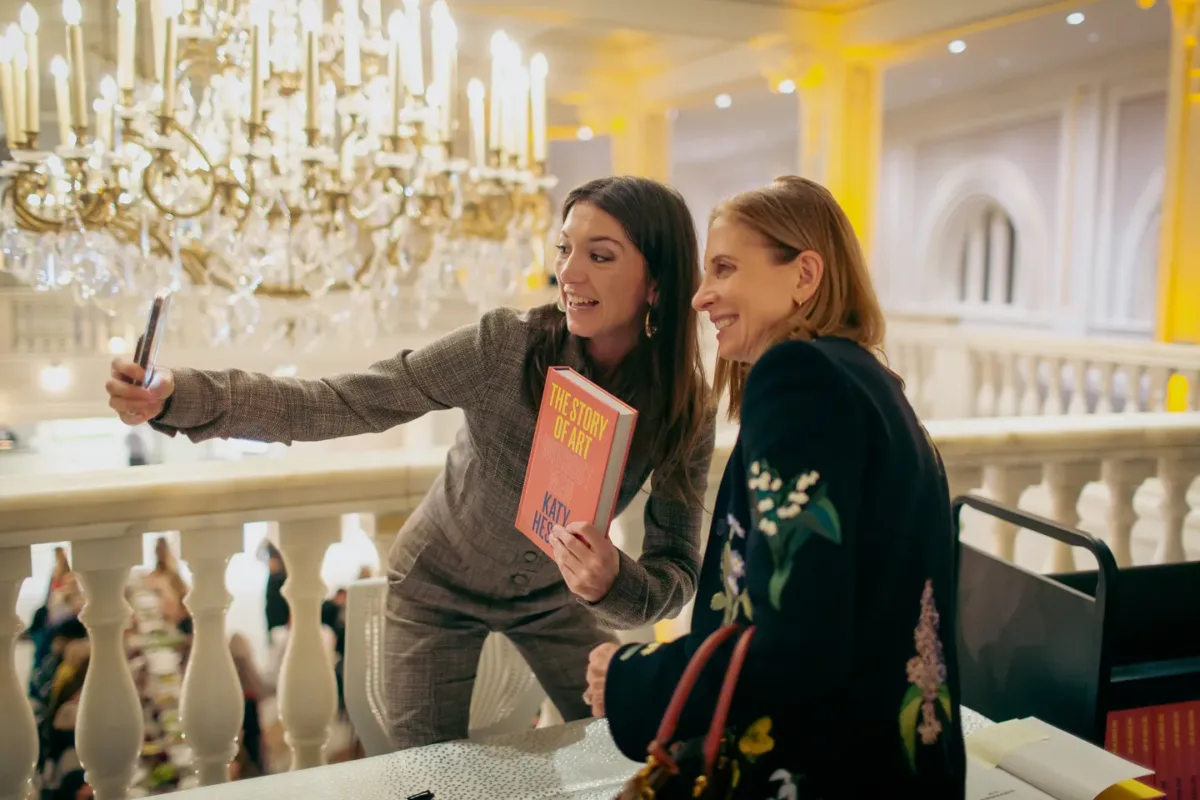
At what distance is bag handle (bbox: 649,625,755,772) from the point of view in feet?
3.12

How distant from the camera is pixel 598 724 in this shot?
1.51 meters

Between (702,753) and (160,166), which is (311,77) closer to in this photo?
(160,166)

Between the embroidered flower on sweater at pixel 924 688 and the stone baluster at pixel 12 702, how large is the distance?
1.42m

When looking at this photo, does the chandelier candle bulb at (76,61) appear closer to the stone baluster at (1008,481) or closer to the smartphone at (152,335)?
the smartphone at (152,335)

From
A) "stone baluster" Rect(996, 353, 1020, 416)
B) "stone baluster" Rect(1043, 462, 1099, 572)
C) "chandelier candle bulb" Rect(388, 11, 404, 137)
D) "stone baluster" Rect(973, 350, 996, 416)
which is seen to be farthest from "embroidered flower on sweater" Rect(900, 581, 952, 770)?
"stone baluster" Rect(973, 350, 996, 416)

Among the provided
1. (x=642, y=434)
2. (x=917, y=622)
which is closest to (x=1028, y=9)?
(x=642, y=434)

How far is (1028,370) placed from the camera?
5.98 m

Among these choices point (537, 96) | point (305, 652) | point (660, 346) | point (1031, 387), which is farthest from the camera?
point (1031, 387)

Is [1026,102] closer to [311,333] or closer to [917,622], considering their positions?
[311,333]

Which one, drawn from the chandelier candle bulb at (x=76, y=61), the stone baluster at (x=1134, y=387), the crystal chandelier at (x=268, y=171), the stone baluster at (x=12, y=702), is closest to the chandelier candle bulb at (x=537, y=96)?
the crystal chandelier at (x=268, y=171)

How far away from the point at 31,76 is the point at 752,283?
2632 millimetres

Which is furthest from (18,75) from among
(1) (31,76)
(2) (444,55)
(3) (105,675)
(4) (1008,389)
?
(4) (1008,389)

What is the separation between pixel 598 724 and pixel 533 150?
247 cm

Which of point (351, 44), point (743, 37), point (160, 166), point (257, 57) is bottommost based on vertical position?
point (160, 166)
